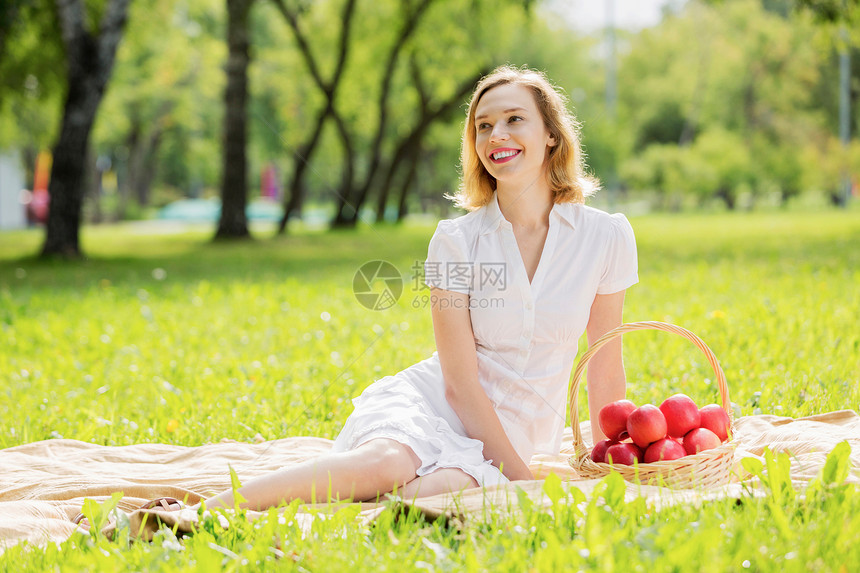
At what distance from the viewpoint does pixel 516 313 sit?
297cm

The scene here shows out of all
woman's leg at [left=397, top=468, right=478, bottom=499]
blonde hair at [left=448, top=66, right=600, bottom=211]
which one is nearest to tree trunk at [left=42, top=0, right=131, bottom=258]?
blonde hair at [left=448, top=66, right=600, bottom=211]

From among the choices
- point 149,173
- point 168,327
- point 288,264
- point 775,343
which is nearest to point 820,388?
point 775,343

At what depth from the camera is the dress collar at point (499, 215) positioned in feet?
10.2

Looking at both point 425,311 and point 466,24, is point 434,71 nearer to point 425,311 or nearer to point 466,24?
point 466,24

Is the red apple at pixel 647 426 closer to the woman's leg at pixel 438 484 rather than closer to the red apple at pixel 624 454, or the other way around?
the red apple at pixel 624 454

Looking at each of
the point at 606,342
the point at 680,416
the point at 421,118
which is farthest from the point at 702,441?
the point at 421,118

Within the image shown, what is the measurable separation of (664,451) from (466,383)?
2.33 feet

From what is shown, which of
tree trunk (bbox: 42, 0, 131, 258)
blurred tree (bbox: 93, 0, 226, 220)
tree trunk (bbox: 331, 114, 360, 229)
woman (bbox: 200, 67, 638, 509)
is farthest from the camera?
blurred tree (bbox: 93, 0, 226, 220)

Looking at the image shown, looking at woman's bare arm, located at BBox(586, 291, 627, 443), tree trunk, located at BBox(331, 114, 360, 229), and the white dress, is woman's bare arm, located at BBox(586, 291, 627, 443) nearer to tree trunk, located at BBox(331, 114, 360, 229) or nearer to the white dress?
the white dress

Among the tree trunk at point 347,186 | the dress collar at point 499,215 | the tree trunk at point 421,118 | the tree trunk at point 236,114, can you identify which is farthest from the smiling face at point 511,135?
the tree trunk at point 421,118

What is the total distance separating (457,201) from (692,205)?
41820mm

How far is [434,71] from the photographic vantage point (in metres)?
24.5

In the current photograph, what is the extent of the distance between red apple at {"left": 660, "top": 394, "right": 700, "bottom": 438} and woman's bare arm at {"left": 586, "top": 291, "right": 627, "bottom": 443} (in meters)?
0.29

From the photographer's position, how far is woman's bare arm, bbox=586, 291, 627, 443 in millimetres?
3186
